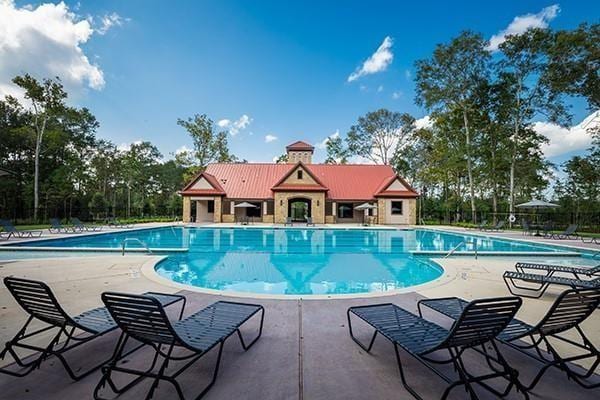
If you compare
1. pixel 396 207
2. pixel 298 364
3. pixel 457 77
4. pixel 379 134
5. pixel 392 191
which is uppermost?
pixel 457 77

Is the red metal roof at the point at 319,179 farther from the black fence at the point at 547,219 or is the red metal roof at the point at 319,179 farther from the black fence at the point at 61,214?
the black fence at the point at 61,214

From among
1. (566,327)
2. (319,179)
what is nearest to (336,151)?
(319,179)

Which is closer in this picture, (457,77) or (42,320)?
(42,320)

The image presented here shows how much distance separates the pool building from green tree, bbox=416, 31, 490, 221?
6474 millimetres

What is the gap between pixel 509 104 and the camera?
23.8 m

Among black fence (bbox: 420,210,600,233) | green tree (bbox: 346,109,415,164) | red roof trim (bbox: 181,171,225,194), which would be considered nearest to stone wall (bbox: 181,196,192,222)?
red roof trim (bbox: 181,171,225,194)

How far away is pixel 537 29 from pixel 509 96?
185 inches

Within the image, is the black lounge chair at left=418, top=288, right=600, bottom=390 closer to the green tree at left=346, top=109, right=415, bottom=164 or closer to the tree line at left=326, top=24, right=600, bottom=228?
the tree line at left=326, top=24, right=600, bottom=228

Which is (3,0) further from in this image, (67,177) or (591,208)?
(591,208)

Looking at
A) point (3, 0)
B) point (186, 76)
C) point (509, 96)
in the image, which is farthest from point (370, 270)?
point (509, 96)

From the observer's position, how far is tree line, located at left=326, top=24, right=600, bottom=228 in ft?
62.8

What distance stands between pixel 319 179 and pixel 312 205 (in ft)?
10.8

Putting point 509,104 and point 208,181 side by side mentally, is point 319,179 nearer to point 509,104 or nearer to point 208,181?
point 208,181

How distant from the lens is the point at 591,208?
25.2 m
